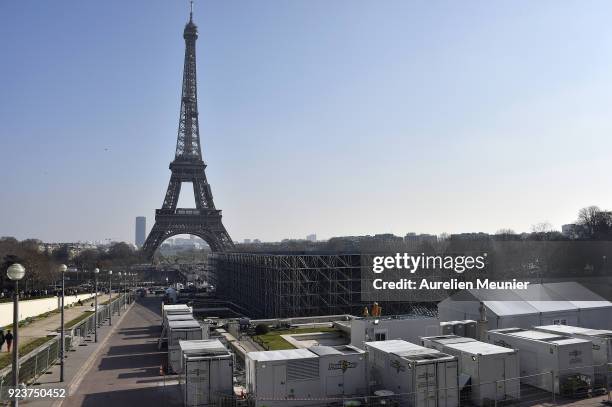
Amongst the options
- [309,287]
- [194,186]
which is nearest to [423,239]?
[194,186]

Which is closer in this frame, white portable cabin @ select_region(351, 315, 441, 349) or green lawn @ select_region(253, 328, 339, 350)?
white portable cabin @ select_region(351, 315, 441, 349)

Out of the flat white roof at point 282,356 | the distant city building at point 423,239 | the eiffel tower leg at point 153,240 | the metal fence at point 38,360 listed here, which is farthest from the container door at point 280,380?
the eiffel tower leg at point 153,240

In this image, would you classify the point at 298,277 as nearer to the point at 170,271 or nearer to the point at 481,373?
the point at 481,373

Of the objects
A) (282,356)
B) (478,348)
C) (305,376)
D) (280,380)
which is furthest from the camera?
(478,348)

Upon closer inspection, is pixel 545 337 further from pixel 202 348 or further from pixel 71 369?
pixel 71 369

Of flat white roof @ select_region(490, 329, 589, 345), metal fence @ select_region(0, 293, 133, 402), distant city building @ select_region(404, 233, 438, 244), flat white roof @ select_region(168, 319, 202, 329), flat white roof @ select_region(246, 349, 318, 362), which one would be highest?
distant city building @ select_region(404, 233, 438, 244)

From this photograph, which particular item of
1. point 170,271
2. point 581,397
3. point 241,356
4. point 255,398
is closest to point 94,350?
point 241,356

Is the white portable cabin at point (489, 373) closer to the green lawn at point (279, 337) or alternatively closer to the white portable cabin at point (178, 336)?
the green lawn at point (279, 337)

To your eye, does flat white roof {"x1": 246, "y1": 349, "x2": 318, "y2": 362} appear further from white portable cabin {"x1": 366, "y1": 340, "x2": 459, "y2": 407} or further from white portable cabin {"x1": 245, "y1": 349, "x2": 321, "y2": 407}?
white portable cabin {"x1": 366, "y1": 340, "x2": 459, "y2": 407}

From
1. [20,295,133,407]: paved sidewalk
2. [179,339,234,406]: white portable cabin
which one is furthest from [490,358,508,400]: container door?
[20,295,133,407]: paved sidewalk
